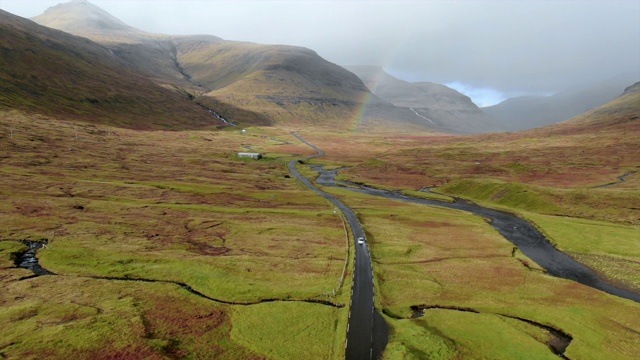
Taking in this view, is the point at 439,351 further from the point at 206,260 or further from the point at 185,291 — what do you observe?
the point at 206,260

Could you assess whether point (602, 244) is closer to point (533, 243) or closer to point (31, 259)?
point (533, 243)

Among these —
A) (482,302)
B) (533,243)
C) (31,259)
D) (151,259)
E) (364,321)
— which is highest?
(533,243)

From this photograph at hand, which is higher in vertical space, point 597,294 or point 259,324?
point 597,294

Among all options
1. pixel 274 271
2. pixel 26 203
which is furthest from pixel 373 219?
pixel 26 203

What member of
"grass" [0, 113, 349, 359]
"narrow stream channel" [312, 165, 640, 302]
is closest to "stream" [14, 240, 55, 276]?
"grass" [0, 113, 349, 359]

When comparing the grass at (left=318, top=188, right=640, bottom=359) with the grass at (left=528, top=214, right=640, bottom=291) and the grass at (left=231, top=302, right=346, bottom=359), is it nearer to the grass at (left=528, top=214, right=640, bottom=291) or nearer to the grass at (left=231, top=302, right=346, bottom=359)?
the grass at (left=528, top=214, right=640, bottom=291)

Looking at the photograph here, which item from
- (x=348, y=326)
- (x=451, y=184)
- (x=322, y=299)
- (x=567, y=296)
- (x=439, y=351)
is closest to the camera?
(x=439, y=351)

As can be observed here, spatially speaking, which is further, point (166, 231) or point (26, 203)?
point (26, 203)

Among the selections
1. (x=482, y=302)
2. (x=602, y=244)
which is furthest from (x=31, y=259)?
(x=602, y=244)

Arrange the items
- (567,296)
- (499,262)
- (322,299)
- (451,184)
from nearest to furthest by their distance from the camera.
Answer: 1. (322,299)
2. (567,296)
3. (499,262)
4. (451,184)

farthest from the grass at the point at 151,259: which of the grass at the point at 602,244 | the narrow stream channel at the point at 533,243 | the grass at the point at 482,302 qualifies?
A: the grass at the point at 602,244
